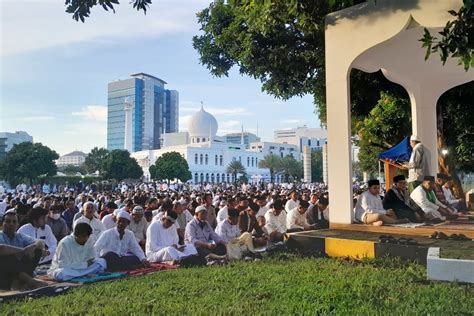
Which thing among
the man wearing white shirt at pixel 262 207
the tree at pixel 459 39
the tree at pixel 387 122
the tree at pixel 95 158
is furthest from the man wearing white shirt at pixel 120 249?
the tree at pixel 95 158

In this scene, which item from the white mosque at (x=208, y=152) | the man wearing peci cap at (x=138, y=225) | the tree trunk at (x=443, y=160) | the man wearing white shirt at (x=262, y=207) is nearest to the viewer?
the man wearing peci cap at (x=138, y=225)

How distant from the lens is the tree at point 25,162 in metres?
32.3

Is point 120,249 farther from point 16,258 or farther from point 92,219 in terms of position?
point 92,219

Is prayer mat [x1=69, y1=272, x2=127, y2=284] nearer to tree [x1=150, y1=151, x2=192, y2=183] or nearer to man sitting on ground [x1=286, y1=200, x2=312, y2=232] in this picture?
man sitting on ground [x1=286, y1=200, x2=312, y2=232]

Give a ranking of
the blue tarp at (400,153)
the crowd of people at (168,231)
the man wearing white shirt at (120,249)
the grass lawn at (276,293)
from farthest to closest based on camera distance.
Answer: the blue tarp at (400,153), the man wearing white shirt at (120,249), the crowd of people at (168,231), the grass lawn at (276,293)

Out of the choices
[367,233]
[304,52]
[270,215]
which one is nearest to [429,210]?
[367,233]

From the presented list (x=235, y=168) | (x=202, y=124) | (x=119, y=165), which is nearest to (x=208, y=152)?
(x=235, y=168)

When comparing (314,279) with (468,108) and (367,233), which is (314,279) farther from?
(468,108)

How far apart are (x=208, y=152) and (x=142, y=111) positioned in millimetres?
19573

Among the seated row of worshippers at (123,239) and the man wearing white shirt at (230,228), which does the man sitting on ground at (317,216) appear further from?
the man wearing white shirt at (230,228)

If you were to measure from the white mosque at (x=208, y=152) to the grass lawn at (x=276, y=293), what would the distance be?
43758mm

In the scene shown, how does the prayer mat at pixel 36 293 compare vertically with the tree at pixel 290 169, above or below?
below

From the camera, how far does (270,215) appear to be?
8.40m

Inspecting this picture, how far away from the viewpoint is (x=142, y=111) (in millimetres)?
38375
